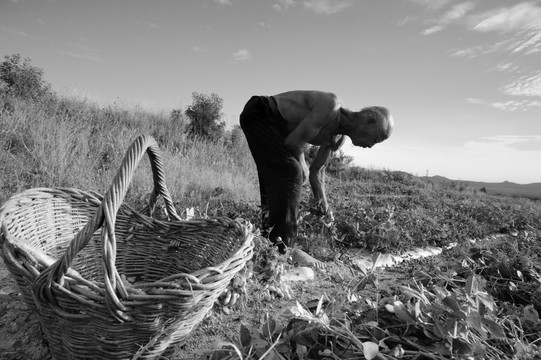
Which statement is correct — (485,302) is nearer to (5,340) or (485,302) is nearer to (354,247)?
(5,340)

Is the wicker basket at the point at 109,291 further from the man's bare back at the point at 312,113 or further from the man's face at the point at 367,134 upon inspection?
the man's face at the point at 367,134

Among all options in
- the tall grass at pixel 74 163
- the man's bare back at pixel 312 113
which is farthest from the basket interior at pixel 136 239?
the tall grass at pixel 74 163

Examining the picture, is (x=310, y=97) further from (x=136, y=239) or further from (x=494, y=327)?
(x=494, y=327)

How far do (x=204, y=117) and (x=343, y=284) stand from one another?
9257 millimetres

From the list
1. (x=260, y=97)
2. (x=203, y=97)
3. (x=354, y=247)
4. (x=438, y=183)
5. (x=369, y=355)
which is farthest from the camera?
(x=438, y=183)

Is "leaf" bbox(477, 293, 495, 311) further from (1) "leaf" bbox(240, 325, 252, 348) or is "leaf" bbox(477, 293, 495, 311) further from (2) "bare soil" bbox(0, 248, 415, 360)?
(1) "leaf" bbox(240, 325, 252, 348)

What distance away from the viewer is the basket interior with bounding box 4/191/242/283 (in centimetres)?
154

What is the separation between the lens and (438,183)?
1376 cm

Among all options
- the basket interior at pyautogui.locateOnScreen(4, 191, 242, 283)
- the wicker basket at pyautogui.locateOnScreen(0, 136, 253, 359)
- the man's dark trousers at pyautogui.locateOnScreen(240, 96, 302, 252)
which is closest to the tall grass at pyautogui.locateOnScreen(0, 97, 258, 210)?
the man's dark trousers at pyautogui.locateOnScreen(240, 96, 302, 252)

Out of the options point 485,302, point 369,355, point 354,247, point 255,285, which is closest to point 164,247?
point 255,285

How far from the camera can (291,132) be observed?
8.48ft

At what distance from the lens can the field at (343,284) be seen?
84 centimetres

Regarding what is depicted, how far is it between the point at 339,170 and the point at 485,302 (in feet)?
36.6

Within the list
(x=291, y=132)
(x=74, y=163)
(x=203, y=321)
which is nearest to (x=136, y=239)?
(x=203, y=321)
